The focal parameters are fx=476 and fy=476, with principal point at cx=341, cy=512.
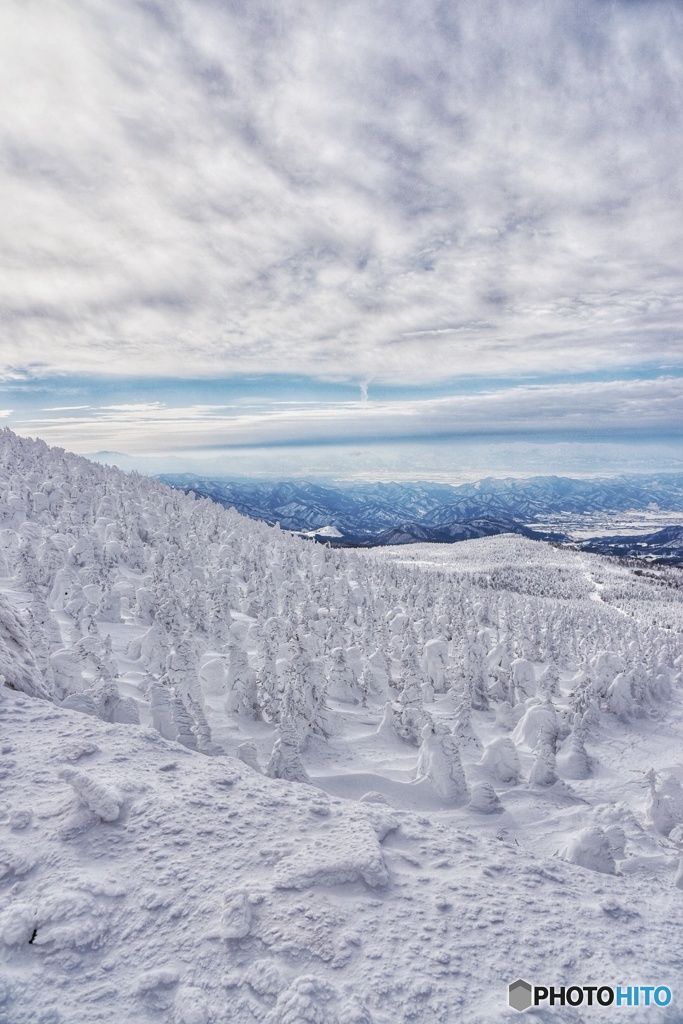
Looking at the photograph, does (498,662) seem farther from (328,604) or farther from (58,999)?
(58,999)

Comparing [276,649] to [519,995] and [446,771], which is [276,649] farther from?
[519,995]

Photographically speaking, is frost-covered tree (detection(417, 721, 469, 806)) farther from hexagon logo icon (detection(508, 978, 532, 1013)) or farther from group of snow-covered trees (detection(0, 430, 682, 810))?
hexagon logo icon (detection(508, 978, 532, 1013))

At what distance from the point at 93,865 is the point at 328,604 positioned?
21370 mm

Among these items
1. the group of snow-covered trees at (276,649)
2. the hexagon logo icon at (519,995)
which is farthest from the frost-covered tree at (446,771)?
the hexagon logo icon at (519,995)

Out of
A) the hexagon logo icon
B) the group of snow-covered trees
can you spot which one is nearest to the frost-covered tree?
the group of snow-covered trees

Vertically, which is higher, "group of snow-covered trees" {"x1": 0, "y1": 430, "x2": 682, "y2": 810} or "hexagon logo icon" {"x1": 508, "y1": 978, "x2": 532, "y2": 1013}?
"hexagon logo icon" {"x1": 508, "y1": 978, "x2": 532, "y2": 1013}

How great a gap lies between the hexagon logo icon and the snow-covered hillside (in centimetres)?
8

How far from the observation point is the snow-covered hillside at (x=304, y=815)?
4.03 m

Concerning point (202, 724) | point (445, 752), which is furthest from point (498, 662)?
point (202, 724)

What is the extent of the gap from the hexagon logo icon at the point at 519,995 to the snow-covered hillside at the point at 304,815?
0.08 metres

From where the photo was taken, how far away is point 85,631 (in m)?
15.6

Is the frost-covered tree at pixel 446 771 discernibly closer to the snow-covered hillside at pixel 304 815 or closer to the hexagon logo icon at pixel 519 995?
the snow-covered hillside at pixel 304 815

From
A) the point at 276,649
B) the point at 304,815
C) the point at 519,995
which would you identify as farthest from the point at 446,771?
the point at 276,649

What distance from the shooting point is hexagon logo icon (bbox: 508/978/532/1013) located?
3977 mm
